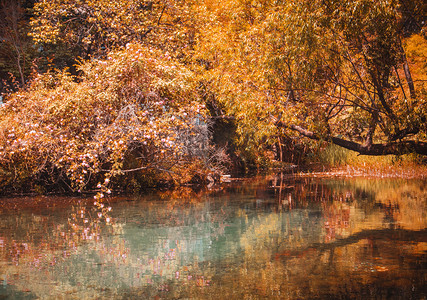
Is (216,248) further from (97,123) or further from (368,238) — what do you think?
(97,123)

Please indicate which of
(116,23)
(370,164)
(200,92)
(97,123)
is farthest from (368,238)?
(116,23)

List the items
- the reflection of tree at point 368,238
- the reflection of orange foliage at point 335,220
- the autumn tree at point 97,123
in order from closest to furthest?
the reflection of tree at point 368,238 < the reflection of orange foliage at point 335,220 < the autumn tree at point 97,123

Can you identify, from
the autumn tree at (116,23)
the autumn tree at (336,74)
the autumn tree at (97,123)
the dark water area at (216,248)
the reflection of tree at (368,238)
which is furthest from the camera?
the autumn tree at (116,23)

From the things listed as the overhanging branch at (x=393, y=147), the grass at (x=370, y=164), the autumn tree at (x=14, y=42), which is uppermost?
the autumn tree at (x=14, y=42)

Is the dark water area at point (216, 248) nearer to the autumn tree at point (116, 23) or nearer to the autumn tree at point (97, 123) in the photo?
the autumn tree at point (97, 123)

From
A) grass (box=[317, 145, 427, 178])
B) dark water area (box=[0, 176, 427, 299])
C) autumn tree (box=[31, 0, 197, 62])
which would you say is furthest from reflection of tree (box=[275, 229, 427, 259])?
autumn tree (box=[31, 0, 197, 62])

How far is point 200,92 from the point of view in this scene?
1767 centimetres

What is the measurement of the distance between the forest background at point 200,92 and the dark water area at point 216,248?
1.60m

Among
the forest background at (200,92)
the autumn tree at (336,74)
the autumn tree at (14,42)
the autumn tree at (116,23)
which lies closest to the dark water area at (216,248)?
the forest background at (200,92)

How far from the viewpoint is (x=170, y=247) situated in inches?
269

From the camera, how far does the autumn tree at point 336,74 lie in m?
7.82

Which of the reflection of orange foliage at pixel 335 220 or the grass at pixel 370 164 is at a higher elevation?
the grass at pixel 370 164

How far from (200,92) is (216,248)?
11.6m

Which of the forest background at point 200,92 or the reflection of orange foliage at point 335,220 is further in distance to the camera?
the forest background at point 200,92
